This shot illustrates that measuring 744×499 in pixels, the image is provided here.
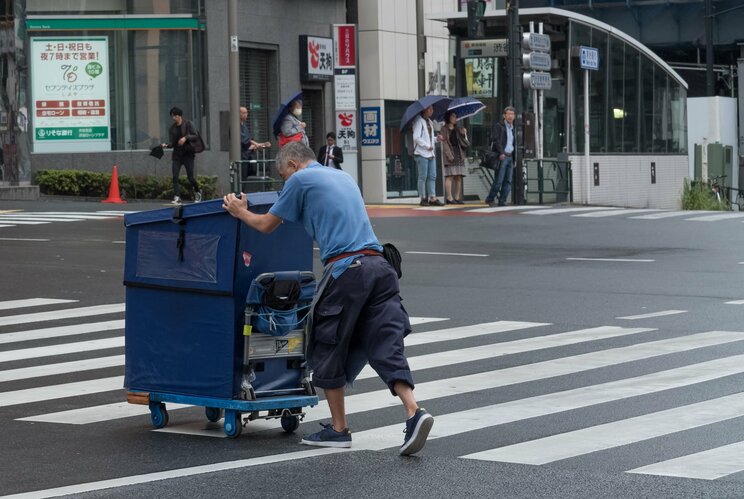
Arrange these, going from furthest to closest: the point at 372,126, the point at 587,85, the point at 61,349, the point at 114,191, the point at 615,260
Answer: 1. the point at 372,126
2. the point at 587,85
3. the point at 114,191
4. the point at 615,260
5. the point at 61,349

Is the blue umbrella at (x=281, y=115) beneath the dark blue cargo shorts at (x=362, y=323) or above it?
above

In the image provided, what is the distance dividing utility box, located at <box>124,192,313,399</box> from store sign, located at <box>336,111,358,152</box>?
2971cm

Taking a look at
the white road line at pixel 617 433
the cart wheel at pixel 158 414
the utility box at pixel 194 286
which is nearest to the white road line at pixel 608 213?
the white road line at pixel 617 433

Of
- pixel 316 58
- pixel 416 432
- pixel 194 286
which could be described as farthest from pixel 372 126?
pixel 416 432

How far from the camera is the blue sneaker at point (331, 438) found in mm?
8016

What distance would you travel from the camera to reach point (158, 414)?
28.8 ft

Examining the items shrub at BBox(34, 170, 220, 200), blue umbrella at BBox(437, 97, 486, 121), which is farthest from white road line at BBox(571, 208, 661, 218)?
shrub at BBox(34, 170, 220, 200)

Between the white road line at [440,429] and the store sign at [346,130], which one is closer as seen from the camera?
the white road line at [440,429]

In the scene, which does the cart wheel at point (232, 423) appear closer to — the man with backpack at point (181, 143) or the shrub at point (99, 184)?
the man with backpack at point (181, 143)

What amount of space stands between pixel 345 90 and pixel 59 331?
25588 mm

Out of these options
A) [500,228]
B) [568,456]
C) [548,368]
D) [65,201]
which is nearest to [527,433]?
[568,456]

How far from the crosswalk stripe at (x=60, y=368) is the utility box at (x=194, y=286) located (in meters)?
2.15

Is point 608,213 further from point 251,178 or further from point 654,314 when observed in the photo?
point 654,314

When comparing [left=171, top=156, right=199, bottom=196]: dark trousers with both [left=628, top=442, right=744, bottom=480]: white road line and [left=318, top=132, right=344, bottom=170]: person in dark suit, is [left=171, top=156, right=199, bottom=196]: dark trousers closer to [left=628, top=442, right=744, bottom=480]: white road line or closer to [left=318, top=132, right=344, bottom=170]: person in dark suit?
[left=318, top=132, right=344, bottom=170]: person in dark suit
